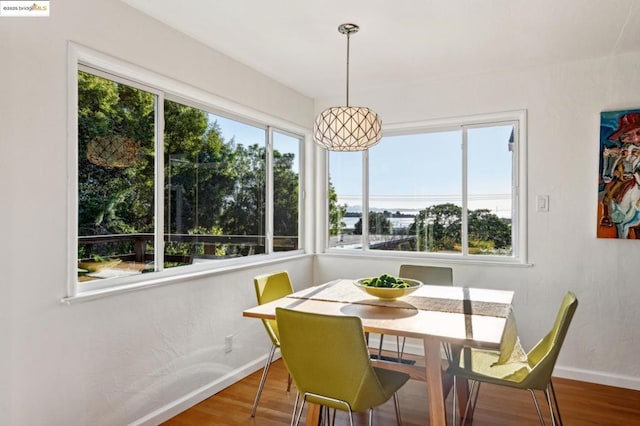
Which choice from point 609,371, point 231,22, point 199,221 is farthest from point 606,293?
point 231,22

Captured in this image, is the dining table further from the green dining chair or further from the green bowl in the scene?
the green dining chair

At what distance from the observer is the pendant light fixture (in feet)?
8.09

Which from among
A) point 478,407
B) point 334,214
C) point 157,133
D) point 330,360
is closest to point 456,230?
point 334,214

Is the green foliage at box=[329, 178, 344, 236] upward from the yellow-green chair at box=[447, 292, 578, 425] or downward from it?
upward

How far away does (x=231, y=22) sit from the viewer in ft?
8.66

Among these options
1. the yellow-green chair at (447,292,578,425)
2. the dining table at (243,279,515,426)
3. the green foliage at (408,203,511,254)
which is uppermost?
the green foliage at (408,203,511,254)

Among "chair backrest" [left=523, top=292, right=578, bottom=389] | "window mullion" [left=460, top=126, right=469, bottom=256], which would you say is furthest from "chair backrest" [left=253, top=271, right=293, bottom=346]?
"window mullion" [left=460, top=126, right=469, bottom=256]

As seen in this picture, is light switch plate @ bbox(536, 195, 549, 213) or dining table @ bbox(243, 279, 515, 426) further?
light switch plate @ bbox(536, 195, 549, 213)

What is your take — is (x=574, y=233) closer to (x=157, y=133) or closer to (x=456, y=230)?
(x=456, y=230)

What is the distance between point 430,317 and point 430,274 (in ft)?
3.90

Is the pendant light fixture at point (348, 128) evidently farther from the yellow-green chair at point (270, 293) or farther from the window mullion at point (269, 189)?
the window mullion at point (269, 189)

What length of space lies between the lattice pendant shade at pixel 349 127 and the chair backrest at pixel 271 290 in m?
0.97

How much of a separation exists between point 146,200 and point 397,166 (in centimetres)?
240

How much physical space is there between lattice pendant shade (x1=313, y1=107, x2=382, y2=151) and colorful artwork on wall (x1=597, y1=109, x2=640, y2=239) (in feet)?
6.18
